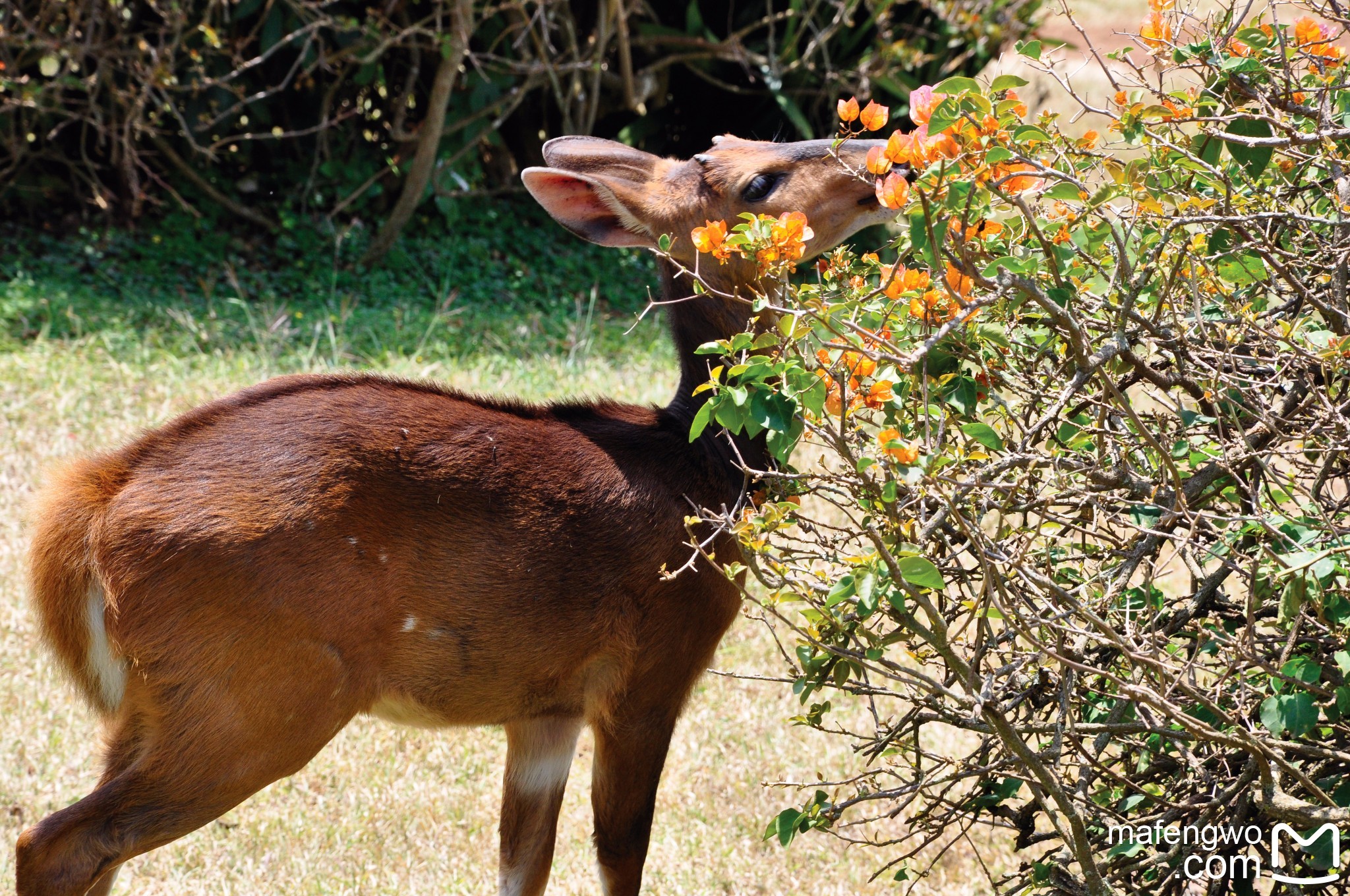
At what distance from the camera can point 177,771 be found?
2.96 meters

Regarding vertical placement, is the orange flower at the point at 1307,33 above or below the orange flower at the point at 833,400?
above

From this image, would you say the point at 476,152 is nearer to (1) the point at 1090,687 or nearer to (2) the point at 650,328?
(2) the point at 650,328

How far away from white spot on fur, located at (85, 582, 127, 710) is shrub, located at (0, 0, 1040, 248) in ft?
16.8

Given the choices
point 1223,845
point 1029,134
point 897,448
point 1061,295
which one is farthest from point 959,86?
point 1223,845

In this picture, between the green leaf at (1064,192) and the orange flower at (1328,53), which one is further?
the orange flower at (1328,53)

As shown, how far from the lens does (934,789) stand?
4566 mm

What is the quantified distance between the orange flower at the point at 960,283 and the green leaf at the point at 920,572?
547 millimetres

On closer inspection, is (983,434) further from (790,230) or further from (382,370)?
(382,370)

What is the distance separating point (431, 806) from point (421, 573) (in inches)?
53.0

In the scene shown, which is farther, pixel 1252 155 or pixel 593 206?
pixel 593 206

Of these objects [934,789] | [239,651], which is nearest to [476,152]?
[934,789]

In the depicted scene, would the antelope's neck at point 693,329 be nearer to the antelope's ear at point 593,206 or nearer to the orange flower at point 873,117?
the antelope's ear at point 593,206

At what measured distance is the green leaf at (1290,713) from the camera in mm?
2334

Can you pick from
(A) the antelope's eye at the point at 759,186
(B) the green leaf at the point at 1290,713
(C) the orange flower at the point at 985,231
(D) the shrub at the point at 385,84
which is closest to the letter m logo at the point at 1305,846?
(B) the green leaf at the point at 1290,713
